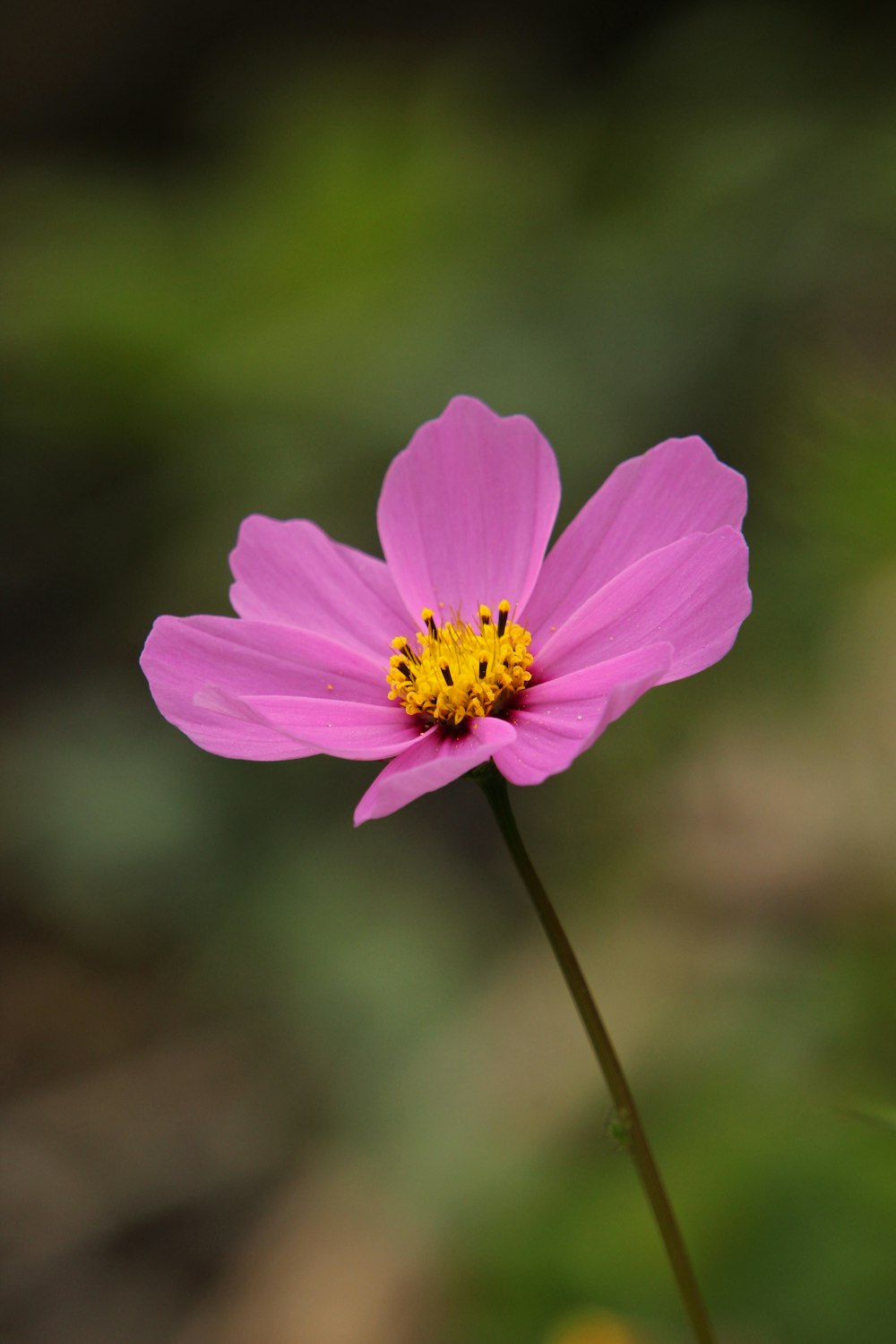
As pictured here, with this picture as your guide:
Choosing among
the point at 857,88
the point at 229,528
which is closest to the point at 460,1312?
the point at 229,528

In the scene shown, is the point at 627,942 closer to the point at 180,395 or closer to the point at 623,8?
the point at 180,395

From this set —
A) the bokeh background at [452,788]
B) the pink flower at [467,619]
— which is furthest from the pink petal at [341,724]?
the bokeh background at [452,788]

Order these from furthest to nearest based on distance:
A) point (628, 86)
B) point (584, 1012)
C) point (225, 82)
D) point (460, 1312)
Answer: point (225, 82) < point (628, 86) < point (460, 1312) < point (584, 1012)

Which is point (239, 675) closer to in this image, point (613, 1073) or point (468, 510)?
point (468, 510)

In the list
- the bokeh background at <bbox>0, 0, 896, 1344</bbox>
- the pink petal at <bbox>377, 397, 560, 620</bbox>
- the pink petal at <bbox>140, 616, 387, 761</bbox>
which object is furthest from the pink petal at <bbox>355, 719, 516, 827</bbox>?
the bokeh background at <bbox>0, 0, 896, 1344</bbox>

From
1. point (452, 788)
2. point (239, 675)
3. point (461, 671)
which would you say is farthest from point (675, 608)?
point (452, 788)

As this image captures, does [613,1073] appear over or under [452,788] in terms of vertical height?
under

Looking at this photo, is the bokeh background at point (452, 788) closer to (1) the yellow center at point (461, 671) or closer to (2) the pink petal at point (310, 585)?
(1) the yellow center at point (461, 671)
